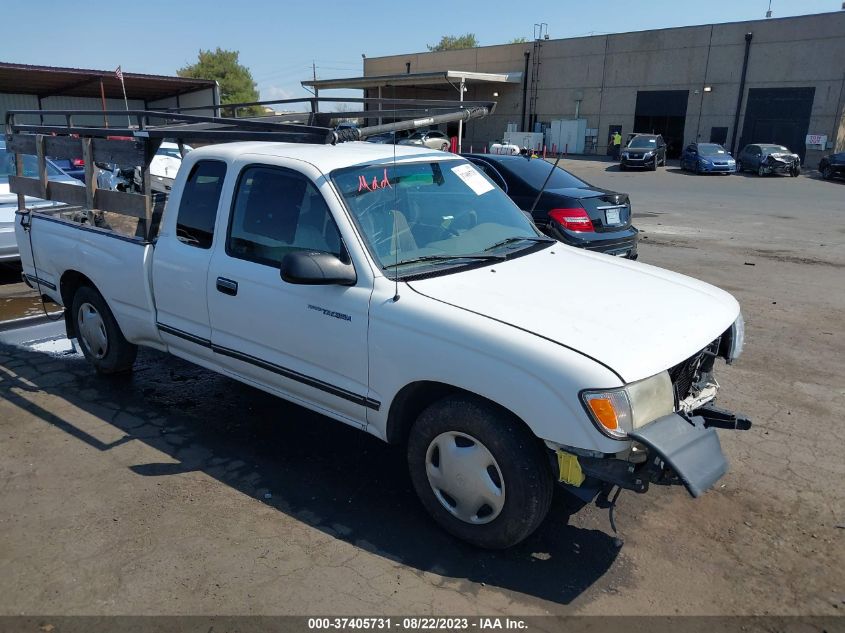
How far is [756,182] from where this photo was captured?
2692 cm

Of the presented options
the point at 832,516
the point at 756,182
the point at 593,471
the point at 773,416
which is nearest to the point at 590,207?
the point at 773,416

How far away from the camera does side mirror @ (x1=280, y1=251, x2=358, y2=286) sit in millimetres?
3308

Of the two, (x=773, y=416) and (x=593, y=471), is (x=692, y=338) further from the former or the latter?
(x=773, y=416)

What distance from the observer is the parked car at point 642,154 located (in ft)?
103

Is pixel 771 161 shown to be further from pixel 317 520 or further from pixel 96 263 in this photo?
pixel 317 520

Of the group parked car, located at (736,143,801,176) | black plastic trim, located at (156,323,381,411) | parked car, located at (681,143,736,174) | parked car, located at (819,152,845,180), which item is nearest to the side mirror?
black plastic trim, located at (156,323,381,411)

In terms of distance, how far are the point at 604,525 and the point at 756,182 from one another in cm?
2733

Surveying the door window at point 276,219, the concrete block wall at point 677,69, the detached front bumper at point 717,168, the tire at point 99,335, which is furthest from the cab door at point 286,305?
the concrete block wall at point 677,69

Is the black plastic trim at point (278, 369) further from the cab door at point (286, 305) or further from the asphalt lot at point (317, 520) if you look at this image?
the asphalt lot at point (317, 520)

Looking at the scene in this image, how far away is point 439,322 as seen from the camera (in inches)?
122

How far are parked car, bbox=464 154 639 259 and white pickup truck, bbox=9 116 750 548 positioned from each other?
347cm

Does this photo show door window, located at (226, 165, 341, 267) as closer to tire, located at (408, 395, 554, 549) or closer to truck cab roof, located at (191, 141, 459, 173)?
truck cab roof, located at (191, 141, 459, 173)

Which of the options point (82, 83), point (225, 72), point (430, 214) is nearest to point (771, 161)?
point (82, 83)

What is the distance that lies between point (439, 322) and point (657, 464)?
112 centimetres
